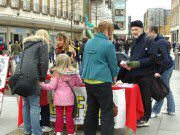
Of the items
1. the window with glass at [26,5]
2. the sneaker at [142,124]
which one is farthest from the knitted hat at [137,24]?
the window with glass at [26,5]

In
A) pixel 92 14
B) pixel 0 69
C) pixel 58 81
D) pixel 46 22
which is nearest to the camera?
pixel 58 81

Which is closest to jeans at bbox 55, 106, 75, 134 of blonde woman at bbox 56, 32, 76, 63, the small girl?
the small girl

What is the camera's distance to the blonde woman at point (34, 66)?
17.8 ft

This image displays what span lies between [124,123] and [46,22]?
3562 cm

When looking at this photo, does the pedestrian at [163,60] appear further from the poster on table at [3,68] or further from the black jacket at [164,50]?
the poster on table at [3,68]

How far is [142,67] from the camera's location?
20.3 ft

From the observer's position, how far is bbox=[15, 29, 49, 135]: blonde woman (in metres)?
5.43

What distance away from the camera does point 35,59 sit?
5457mm

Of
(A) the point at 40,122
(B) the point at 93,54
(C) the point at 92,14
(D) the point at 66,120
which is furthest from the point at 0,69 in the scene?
(C) the point at 92,14

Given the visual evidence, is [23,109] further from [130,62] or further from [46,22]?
[46,22]

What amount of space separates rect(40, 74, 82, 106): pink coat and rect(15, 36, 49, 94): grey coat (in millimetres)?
306

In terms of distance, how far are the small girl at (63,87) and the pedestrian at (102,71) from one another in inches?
21.6

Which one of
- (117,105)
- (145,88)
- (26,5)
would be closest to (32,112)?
(117,105)

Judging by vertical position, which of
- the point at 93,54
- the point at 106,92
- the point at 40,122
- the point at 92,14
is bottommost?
the point at 40,122
